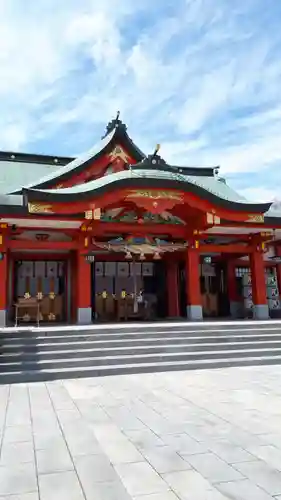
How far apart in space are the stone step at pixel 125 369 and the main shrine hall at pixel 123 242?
4.47 metres

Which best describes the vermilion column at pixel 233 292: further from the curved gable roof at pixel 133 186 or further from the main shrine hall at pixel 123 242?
the curved gable roof at pixel 133 186

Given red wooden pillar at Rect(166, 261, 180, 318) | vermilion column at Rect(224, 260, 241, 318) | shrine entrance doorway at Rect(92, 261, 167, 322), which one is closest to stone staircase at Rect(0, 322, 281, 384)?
shrine entrance doorway at Rect(92, 261, 167, 322)

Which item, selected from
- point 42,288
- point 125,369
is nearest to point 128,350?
point 125,369

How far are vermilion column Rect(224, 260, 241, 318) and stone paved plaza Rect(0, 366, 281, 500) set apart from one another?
10461mm

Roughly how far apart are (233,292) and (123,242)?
683 cm

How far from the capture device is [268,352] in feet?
33.9

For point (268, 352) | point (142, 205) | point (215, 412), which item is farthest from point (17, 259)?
point (215, 412)

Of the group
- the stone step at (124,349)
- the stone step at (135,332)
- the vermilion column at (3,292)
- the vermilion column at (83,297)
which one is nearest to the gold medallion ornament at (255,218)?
the stone step at (135,332)

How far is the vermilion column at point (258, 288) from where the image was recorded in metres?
15.1

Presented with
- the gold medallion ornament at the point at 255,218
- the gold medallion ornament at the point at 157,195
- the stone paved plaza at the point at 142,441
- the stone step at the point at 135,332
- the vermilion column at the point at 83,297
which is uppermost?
the gold medallion ornament at the point at 157,195

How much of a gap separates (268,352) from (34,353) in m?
6.17

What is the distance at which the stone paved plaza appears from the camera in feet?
11.3

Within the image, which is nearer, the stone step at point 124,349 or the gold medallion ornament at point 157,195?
the stone step at point 124,349

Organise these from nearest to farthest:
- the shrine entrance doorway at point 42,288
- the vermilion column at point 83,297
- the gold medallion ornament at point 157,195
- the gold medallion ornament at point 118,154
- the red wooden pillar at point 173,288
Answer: the gold medallion ornament at point 157,195 → the vermilion column at point 83,297 → the shrine entrance doorway at point 42,288 → the gold medallion ornament at point 118,154 → the red wooden pillar at point 173,288
